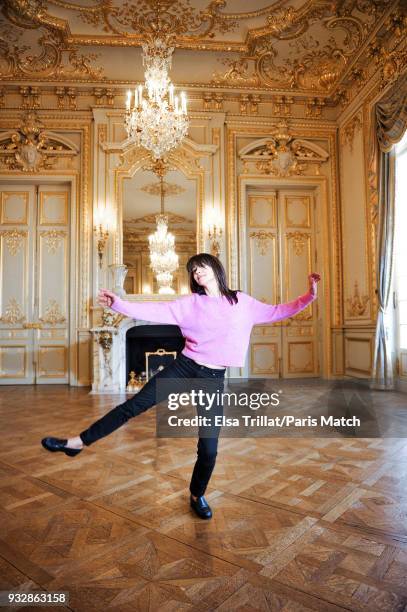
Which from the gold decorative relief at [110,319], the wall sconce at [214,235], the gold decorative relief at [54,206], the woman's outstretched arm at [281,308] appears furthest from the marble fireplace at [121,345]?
the woman's outstretched arm at [281,308]

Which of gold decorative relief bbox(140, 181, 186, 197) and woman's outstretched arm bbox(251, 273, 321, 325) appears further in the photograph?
gold decorative relief bbox(140, 181, 186, 197)

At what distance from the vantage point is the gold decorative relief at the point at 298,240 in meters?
6.42

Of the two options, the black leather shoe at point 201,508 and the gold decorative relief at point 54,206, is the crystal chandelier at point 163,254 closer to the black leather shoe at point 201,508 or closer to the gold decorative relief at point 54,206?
the gold decorative relief at point 54,206

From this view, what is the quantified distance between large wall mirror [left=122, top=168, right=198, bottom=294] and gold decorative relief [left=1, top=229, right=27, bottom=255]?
1.74 metres

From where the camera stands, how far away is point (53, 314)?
6051 mm

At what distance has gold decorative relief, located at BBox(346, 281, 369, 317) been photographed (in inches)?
219

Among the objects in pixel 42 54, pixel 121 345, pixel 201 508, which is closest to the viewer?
pixel 201 508

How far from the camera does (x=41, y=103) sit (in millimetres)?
6070

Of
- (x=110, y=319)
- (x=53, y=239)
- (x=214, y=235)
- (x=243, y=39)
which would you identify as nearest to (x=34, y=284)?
(x=53, y=239)

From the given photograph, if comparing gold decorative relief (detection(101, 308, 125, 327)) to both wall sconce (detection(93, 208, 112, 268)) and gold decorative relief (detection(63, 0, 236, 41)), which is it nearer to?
wall sconce (detection(93, 208, 112, 268))

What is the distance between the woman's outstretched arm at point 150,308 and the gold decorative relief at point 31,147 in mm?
5342

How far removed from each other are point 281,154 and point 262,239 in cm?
141

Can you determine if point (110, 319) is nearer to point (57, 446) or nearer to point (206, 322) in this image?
point (57, 446)

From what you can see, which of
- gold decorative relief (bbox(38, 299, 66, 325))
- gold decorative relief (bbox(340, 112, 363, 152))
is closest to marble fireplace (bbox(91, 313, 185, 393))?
gold decorative relief (bbox(38, 299, 66, 325))
